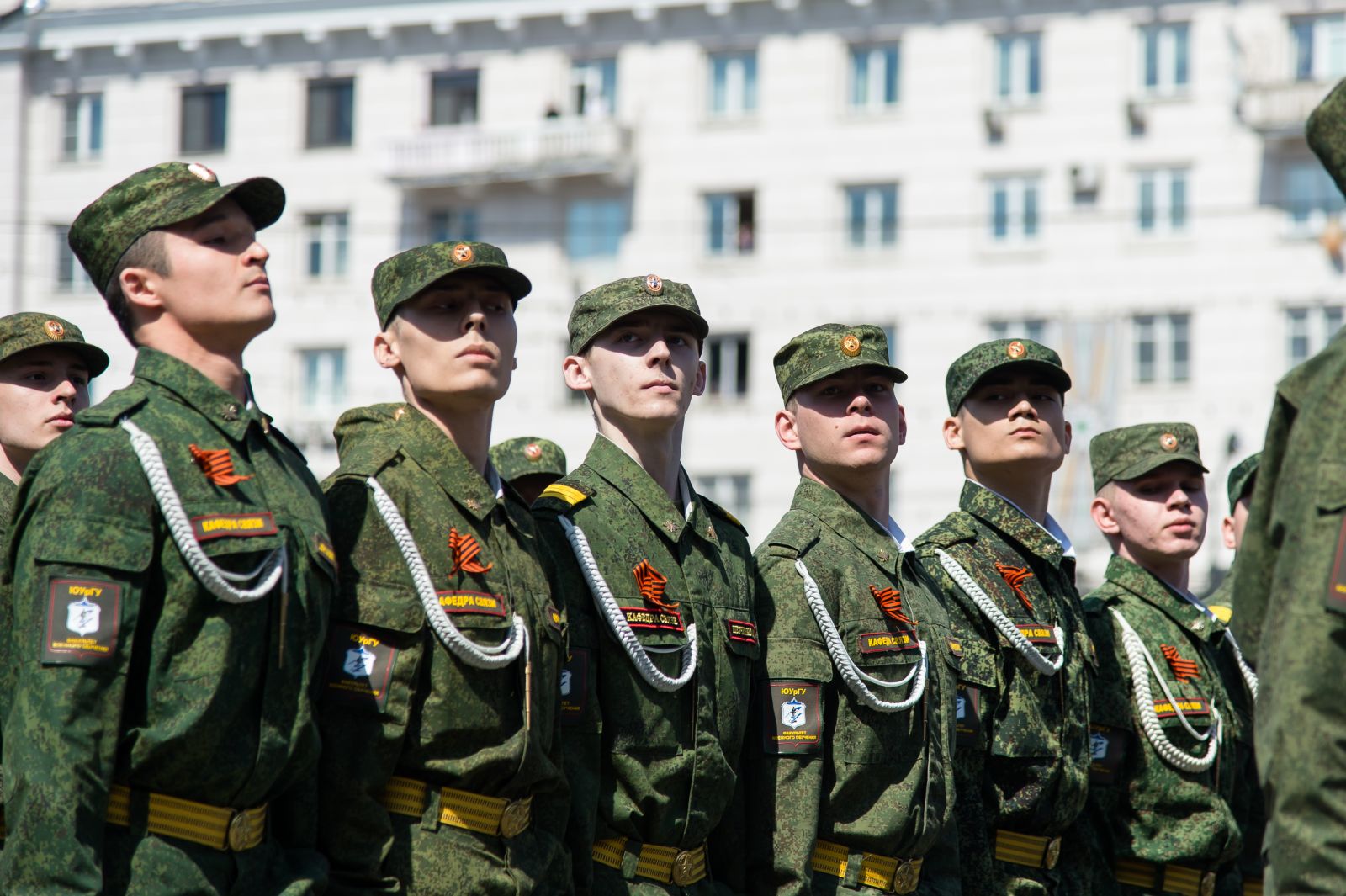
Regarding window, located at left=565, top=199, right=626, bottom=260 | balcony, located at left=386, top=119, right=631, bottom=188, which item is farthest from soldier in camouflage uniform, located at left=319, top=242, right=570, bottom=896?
window, located at left=565, top=199, right=626, bottom=260

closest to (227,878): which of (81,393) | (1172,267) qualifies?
(81,393)

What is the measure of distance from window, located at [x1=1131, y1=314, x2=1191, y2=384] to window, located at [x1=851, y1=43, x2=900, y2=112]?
18.3 feet

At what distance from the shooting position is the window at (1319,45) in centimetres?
3016

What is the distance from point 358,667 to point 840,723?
1906 millimetres

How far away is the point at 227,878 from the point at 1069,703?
356cm

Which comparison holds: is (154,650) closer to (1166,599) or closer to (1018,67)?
(1166,599)

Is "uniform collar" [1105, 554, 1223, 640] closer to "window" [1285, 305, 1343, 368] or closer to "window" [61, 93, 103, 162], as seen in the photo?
"window" [1285, 305, 1343, 368]

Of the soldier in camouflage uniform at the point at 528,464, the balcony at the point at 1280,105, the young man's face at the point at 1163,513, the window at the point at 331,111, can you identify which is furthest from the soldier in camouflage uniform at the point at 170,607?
the window at the point at 331,111

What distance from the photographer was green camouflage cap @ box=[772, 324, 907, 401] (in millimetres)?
6848

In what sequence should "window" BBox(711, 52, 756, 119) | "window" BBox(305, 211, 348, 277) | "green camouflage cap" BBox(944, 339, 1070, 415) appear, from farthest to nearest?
"window" BBox(305, 211, 348, 277), "window" BBox(711, 52, 756, 119), "green camouflage cap" BBox(944, 339, 1070, 415)

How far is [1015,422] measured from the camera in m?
7.42

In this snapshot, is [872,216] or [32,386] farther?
[872,216]

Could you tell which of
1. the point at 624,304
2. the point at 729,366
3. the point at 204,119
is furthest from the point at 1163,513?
the point at 204,119

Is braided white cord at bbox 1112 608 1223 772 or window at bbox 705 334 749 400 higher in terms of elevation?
window at bbox 705 334 749 400
